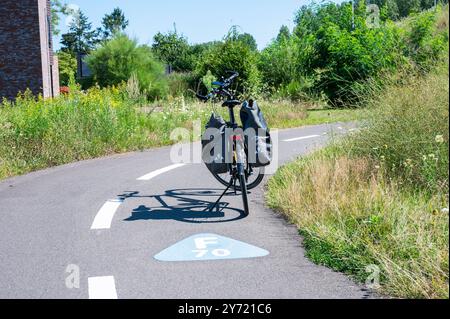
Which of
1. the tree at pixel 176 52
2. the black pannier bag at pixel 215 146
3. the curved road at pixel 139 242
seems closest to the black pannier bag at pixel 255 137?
the black pannier bag at pixel 215 146

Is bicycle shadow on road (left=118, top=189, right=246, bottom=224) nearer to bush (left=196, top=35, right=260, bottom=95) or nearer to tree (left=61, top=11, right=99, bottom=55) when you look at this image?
bush (left=196, top=35, right=260, bottom=95)

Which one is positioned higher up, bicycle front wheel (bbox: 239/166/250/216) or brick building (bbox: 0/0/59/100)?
brick building (bbox: 0/0/59/100)

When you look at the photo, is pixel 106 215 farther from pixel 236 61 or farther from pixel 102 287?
pixel 236 61

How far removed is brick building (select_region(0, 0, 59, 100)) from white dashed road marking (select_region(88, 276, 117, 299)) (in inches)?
1016

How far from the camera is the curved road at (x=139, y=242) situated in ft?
14.6

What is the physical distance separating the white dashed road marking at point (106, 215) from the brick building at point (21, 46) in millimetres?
22656

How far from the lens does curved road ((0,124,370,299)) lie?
4.46m

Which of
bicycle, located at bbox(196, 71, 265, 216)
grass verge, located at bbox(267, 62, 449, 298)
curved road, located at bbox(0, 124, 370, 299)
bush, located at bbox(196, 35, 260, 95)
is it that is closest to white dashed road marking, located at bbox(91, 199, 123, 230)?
curved road, located at bbox(0, 124, 370, 299)

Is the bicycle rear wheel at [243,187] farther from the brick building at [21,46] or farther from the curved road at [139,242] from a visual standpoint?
the brick building at [21,46]

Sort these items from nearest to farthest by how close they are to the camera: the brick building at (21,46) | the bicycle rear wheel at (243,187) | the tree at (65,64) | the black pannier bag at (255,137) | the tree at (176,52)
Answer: the bicycle rear wheel at (243,187), the black pannier bag at (255,137), the brick building at (21,46), the tree at (176,52), the tree at (65,64)

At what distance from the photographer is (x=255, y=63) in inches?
1163
